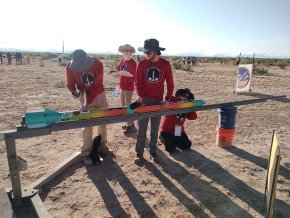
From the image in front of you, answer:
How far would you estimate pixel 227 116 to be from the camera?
17.5ft

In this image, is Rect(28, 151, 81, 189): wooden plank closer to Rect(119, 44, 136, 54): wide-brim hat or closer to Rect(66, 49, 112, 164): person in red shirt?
Rect(66, 49, 112, 164): person in red shirt

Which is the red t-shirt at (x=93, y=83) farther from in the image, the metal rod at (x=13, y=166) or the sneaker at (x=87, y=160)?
the metal rod at (x=13, y=166)

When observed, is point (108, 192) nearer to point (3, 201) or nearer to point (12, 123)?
point (3, 201)

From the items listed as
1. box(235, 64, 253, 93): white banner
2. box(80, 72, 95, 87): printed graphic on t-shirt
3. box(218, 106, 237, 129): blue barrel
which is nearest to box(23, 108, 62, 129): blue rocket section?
box(80, 72, 95, 87): printed graphic on t-shirt

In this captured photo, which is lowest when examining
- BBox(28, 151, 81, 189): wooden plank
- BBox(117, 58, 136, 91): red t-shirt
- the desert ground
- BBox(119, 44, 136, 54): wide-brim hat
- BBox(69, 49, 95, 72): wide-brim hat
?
the desert ground

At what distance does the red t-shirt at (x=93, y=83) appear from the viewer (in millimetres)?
4391

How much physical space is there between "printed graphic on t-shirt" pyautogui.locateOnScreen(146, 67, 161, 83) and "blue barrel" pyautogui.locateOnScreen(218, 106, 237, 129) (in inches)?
58.4

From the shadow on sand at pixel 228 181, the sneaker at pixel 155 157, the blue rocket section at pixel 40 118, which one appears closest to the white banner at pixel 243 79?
the shadow on sand at pixel 228 181

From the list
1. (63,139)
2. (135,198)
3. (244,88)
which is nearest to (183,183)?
(135,198)

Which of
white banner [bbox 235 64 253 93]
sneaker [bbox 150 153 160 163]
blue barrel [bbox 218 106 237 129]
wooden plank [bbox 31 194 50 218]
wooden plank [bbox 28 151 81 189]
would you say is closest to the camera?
wooden plank [bbox 31 194 50 218]

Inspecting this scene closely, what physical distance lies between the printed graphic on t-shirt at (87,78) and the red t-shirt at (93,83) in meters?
0.04

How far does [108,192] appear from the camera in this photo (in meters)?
3.94

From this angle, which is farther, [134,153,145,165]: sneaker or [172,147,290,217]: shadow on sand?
[134,153,145,165]: sneaker

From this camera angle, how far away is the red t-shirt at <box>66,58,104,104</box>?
173 inches
